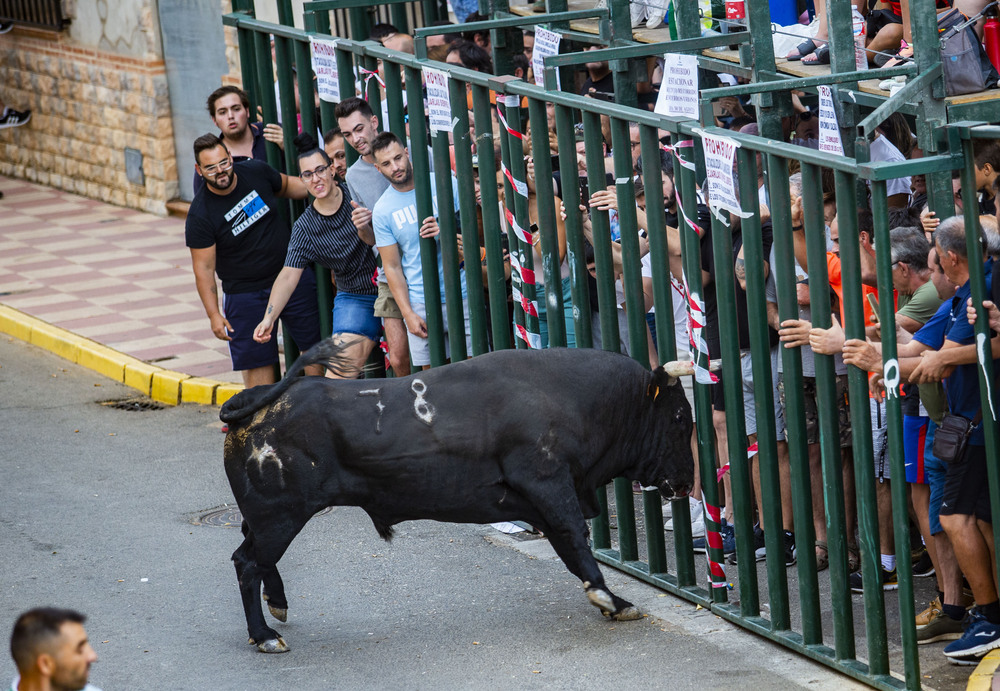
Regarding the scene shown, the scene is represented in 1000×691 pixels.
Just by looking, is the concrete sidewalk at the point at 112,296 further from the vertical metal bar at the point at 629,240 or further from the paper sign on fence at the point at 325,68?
the vertical metal bar at the point at 629,240

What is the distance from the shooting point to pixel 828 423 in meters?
6.26

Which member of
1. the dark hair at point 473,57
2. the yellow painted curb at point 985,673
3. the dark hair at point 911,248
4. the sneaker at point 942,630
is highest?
the dark hair at point 473,57

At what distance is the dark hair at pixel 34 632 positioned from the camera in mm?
4148

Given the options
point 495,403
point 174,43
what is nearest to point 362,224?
A: point 495,403

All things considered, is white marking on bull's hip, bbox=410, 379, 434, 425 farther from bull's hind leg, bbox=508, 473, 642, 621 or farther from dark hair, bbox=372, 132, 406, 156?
dark hair, bbox=372, 132, 406, 156

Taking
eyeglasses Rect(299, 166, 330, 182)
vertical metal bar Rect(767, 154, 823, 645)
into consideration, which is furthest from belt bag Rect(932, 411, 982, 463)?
eyeglasses Rect(299, 166, 330, 182)

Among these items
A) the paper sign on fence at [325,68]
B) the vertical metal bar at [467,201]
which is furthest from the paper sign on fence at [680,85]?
the paper sign on fence at [325,68]

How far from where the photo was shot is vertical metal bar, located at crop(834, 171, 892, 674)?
233 inches

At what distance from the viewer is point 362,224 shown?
9141mm

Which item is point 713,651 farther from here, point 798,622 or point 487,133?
point 487,133

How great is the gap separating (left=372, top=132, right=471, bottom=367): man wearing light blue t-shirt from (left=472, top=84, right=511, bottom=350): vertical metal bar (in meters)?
0.48

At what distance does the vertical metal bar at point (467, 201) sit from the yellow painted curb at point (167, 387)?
355 centimetres

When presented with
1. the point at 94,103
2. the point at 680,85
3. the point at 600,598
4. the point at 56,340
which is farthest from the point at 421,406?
the point at 94,103

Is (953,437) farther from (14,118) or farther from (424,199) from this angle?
(14,118)
